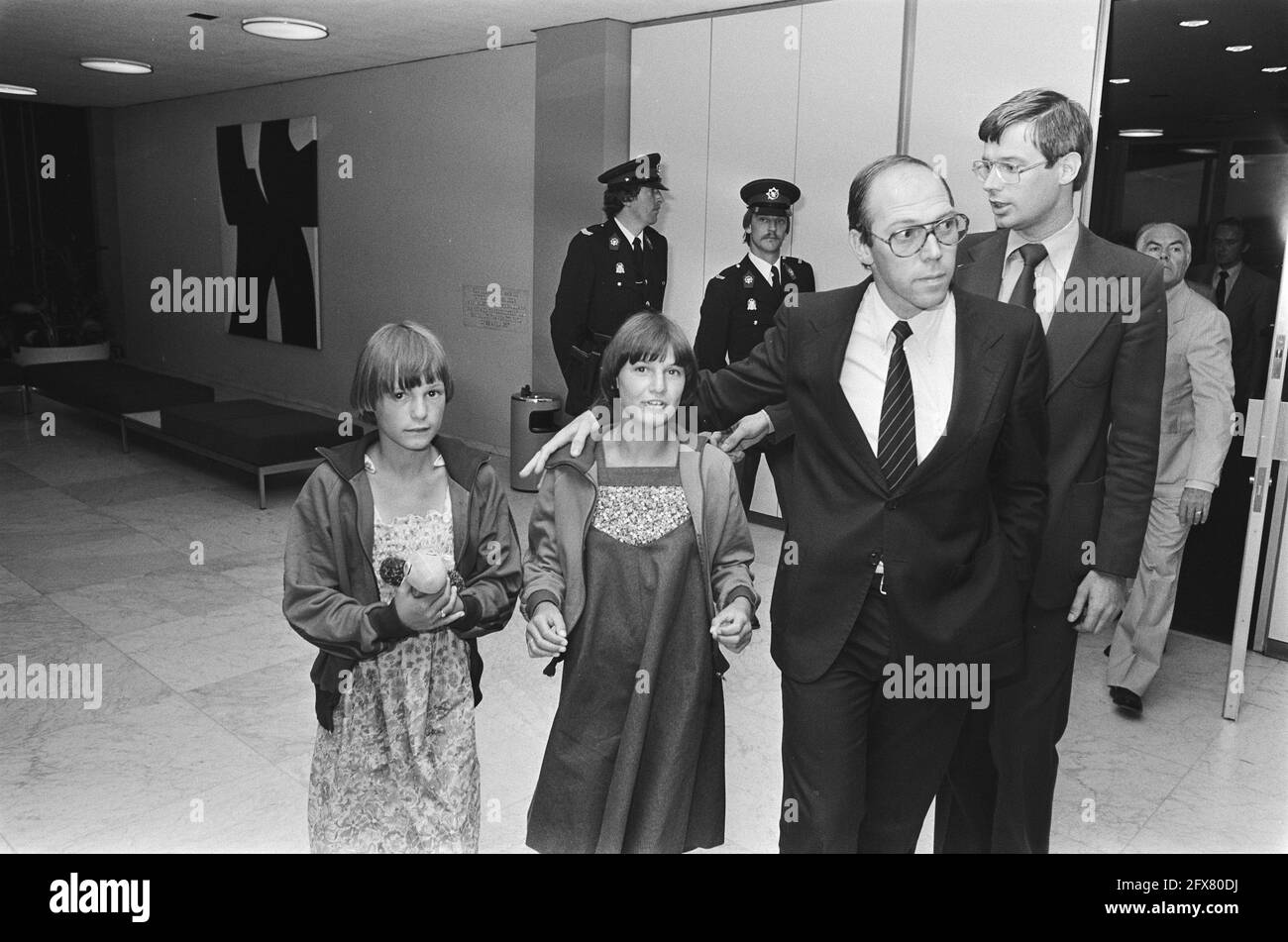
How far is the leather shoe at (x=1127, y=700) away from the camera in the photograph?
12.3ft

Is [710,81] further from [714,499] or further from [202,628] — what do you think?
[714,499]

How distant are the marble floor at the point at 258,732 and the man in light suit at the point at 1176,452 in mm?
228

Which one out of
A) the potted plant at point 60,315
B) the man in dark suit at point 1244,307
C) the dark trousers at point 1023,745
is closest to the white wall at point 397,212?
the potted plant at point 60,315

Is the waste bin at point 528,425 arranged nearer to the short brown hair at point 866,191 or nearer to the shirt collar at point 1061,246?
the shirt collar at point 1061,246

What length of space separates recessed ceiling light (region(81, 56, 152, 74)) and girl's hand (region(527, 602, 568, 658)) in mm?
8551

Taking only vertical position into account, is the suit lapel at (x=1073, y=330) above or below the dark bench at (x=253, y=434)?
above

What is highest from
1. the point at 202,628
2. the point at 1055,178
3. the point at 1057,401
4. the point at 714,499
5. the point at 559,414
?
the point at 1055,178

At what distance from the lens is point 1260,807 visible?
3072mm

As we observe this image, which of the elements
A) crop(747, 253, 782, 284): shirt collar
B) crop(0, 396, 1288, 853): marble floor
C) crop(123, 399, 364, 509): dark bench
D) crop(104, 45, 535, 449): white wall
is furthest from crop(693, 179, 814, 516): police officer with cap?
crop(104, 45, 535, 449): white wall

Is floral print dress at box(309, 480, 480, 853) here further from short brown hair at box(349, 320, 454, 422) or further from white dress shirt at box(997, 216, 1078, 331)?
white dress shirt at box(997, 216, 1078, 331)

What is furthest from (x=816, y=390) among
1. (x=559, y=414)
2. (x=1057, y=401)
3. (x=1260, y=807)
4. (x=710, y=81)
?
(x=559, y=414)

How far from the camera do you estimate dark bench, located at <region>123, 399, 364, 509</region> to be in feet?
20.9

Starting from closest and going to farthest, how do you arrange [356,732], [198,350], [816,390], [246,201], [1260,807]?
[816,390] → [356,732] → [1260,807] → [246,201] → [198,350]

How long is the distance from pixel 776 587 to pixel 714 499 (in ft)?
0.71
